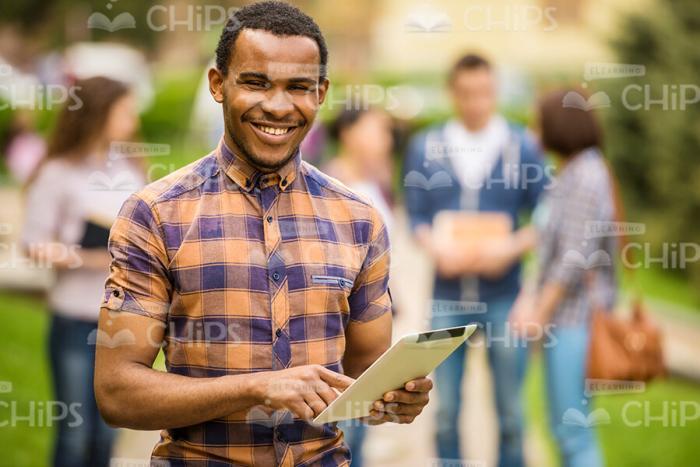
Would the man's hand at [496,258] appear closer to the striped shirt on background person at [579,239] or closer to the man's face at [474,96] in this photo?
the striped shirt on background person at [579,239]

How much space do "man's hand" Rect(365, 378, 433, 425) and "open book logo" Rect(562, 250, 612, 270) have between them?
1963 millimetres

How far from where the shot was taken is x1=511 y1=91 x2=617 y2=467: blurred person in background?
3.62 meters

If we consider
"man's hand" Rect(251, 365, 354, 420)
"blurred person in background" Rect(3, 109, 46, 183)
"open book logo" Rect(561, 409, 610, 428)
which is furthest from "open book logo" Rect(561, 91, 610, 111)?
"man's hand" Rect(251, 365, 354, 420)

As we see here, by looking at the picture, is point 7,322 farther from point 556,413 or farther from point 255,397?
point 255,397

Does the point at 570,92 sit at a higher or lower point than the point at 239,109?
higher

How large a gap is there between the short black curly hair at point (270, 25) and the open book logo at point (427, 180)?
181 cm

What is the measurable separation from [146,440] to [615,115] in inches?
81.6

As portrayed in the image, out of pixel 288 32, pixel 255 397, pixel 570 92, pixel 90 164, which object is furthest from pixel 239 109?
pixel 570 92

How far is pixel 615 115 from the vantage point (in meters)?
3.86

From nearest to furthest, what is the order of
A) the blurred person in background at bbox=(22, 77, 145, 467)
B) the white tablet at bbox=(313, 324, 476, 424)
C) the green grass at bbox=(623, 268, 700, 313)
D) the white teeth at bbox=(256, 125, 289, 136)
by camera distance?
1. the white tablet at bbox=(313, 324, 476, 424)
2. the white teeth at bbox=(256, 125, 289, 136)
3. the blurred person in background at bbox=(22, 77, 145, 467)
4. the green grass at bbox=(623, 268, 700, 313)

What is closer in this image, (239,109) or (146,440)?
(239,109)

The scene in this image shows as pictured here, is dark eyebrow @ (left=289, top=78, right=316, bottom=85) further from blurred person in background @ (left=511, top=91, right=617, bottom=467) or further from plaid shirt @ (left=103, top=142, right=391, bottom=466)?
blurred person in background @ (left=511, top=91, right=617, bottom=467)

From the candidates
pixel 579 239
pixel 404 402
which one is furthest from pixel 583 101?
pixel 404 402

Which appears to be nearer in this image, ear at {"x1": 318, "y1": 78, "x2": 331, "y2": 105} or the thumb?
the thumb
